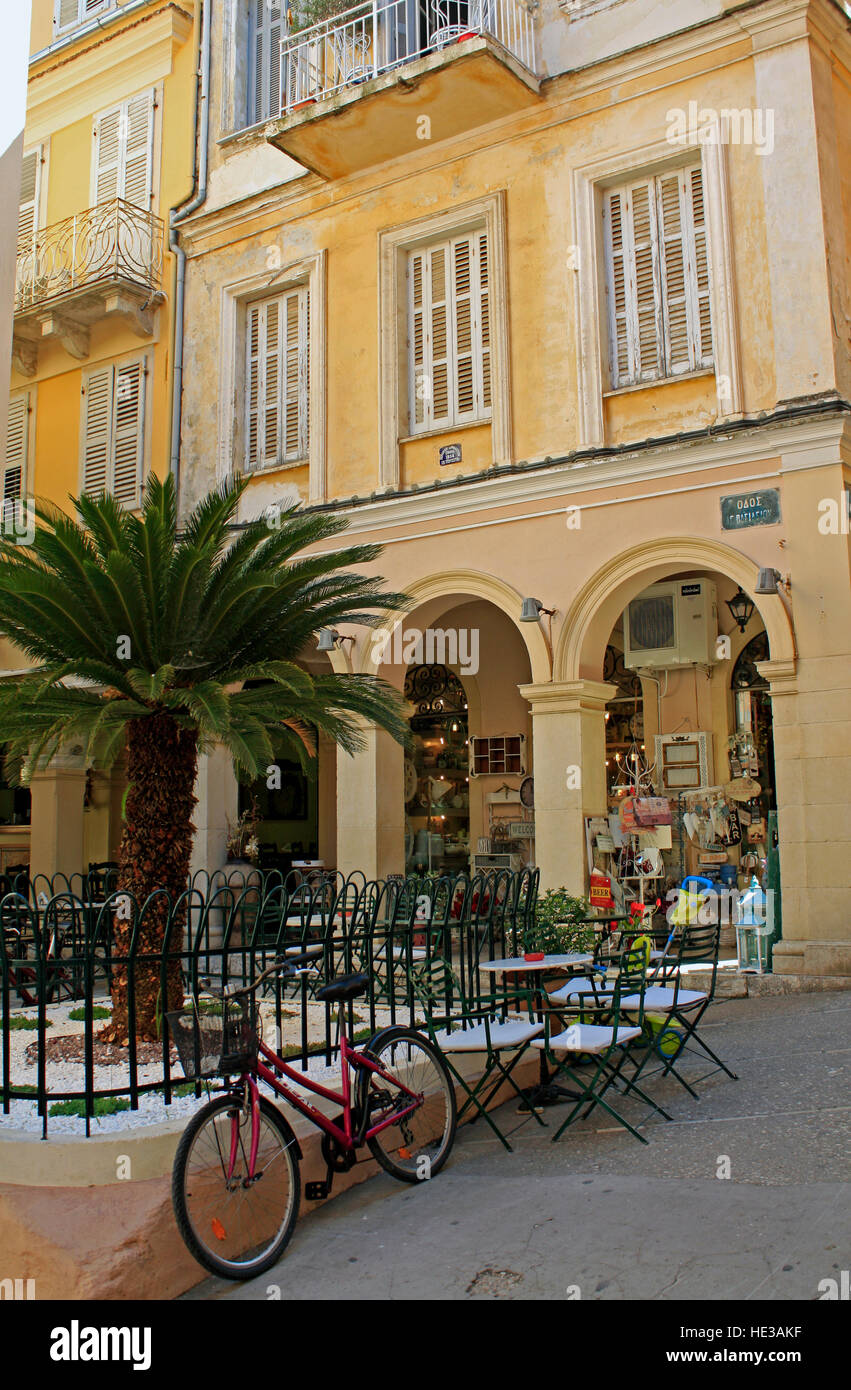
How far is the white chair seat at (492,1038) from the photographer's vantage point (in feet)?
19.3

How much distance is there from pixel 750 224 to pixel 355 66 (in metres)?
5.44

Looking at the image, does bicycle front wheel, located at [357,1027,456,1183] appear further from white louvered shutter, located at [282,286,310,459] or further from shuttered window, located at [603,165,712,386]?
white louvered shutter, located at [282,286,310,459]

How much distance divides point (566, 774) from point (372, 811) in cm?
239

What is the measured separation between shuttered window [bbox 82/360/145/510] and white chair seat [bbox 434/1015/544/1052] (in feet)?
37.3

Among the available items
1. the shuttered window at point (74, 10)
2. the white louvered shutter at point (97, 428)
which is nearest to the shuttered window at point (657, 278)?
the white louvered shutter at point (97, 428)

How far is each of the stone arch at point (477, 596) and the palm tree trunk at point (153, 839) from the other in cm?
487

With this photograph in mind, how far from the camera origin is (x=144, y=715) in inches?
284

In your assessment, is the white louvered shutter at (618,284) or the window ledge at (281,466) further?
the window ledge at (281,466)

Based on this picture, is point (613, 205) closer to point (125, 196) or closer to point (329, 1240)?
point (125, 196)

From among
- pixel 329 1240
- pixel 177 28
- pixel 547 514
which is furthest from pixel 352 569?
pixel 329 1240

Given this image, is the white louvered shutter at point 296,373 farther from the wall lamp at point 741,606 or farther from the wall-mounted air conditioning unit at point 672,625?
the wall lamp at point 741,606

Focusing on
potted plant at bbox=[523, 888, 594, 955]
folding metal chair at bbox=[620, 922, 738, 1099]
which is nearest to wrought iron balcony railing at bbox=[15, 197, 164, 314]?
potted plant at bbox=[523, 888, 594, 955]

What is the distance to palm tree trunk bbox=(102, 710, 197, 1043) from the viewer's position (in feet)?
23.4
